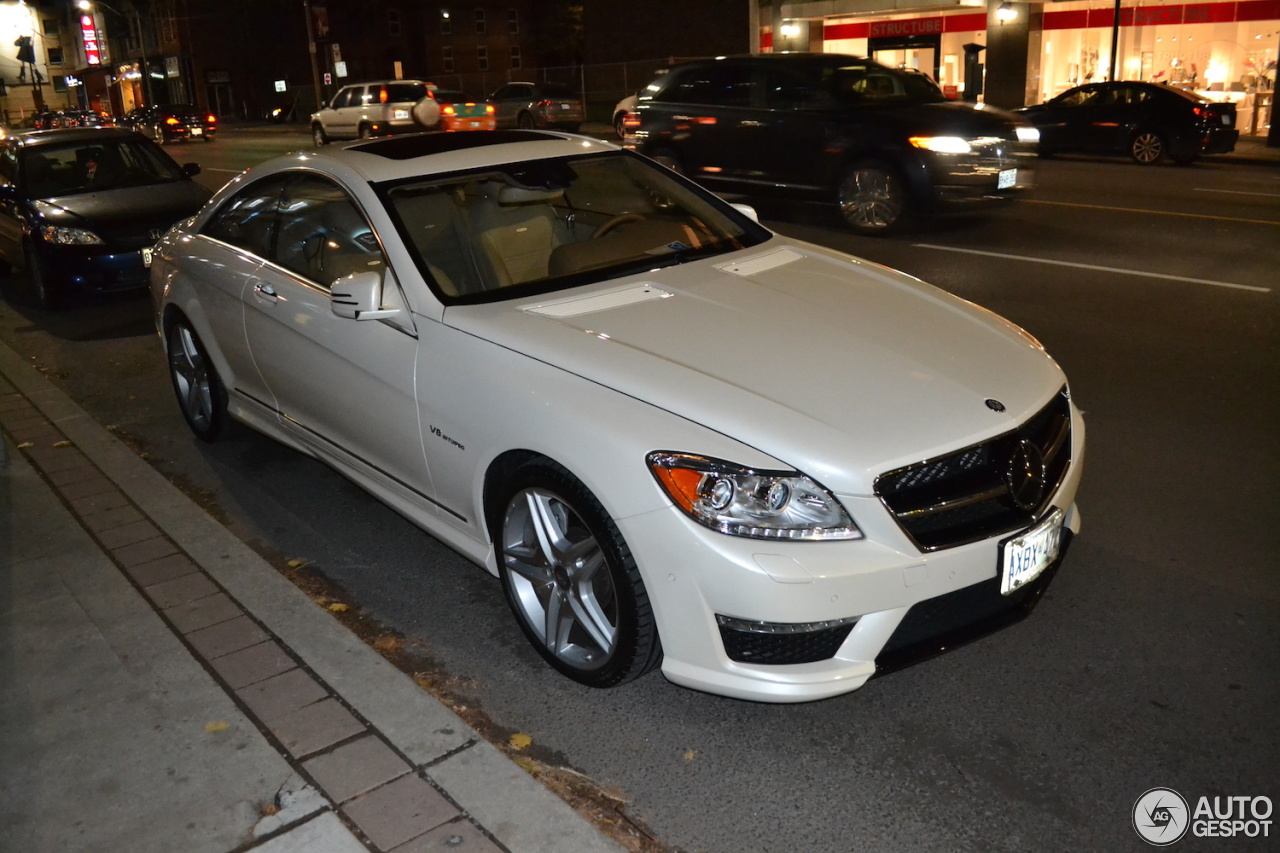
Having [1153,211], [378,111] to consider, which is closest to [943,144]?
[1153,211]

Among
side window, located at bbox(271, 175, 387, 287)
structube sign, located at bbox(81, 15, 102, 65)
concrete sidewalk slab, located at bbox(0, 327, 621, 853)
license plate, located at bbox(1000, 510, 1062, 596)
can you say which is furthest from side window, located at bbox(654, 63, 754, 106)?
structube sign, located at bbox(81, 15, 102, 65)

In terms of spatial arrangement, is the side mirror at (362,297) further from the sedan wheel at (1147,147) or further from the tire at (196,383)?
the sedan wheel at (1147,147)

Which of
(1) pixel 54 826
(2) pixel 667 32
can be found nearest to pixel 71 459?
(1) pixel 54 826

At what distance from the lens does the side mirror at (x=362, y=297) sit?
418 cm

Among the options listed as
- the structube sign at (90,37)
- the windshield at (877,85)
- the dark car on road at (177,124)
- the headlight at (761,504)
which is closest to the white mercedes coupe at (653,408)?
the headlight at (761,504)

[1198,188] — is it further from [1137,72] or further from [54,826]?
[54,826]

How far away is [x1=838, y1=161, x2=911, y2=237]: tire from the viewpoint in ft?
38.3

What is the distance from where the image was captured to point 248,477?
6.04 meters

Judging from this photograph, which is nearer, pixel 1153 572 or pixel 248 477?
pixel 1153 572

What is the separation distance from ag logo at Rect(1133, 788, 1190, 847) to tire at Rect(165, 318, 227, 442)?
4.74m

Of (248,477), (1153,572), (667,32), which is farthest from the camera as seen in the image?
(667,32)

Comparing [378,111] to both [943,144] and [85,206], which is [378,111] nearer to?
[85,206]

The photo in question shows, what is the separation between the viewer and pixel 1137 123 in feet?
61.9

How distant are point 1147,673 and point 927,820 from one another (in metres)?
1.09
